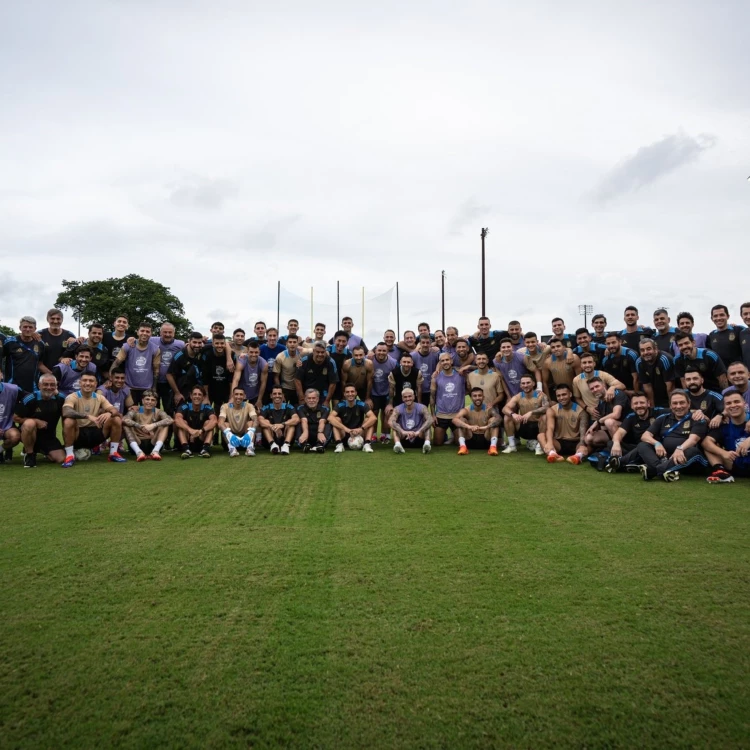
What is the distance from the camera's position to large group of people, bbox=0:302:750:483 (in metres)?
6.81

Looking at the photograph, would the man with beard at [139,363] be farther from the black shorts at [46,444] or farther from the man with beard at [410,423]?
the man with beard at [410,423]

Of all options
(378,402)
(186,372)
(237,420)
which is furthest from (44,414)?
(378,402)

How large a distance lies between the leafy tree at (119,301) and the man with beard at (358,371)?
38.7 m

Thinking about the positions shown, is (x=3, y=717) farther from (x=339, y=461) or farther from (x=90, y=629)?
(x=339, y=461)

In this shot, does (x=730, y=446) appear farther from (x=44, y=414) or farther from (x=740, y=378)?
(x=44, y=414)

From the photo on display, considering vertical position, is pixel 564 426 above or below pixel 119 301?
below

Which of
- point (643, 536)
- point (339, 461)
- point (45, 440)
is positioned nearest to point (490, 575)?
point (643, 536)

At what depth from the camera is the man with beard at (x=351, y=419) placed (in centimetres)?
816

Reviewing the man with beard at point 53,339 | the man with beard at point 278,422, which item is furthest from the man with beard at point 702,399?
the man with beard at point 53,339

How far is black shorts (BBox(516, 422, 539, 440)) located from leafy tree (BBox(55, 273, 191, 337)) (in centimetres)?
4052

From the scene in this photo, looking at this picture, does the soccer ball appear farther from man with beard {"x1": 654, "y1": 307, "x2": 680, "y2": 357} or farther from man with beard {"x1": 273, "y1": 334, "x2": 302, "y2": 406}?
man with beard {"x1": 654, "y1": 307, "x2": 680, "y2": 357}

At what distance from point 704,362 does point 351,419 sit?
4.68 m

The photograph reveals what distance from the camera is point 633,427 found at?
21.4 ft

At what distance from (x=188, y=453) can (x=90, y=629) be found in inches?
204
